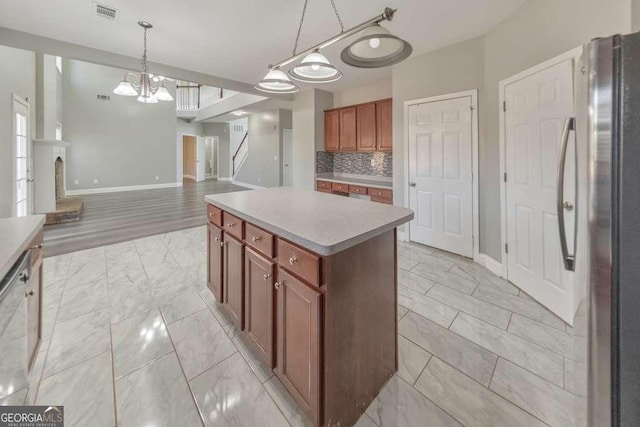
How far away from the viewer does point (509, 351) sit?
5.79 ft

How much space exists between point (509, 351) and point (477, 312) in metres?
0.47

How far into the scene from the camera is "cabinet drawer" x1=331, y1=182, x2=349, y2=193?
497 cm

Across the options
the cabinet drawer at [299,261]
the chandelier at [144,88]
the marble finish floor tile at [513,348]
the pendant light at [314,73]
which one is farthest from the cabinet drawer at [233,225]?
the chandelier at [144,88]

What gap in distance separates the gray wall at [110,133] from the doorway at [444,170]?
892cm

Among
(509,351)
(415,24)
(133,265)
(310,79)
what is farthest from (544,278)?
(133,265)

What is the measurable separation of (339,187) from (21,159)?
5.17 m

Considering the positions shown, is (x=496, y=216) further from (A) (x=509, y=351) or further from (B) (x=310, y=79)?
(B) (x=310, y=79)

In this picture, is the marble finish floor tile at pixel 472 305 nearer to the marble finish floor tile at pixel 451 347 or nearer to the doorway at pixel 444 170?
the marble finish floor tile at pixel 451 347

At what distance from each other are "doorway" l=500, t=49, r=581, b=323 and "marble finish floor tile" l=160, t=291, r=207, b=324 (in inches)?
112

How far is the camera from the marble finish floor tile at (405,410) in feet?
4.26

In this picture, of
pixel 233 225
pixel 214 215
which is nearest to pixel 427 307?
pixel 233 225

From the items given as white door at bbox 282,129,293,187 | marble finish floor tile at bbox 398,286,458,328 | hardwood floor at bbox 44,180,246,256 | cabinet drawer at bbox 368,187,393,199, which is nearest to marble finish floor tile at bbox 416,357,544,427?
marble finish floor tile at bbox 398,286,458,328

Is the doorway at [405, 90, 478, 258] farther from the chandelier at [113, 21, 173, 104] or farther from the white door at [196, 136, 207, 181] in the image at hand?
the white door at [196, 136, 207, 181]

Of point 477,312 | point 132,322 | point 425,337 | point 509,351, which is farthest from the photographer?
point 477,312
